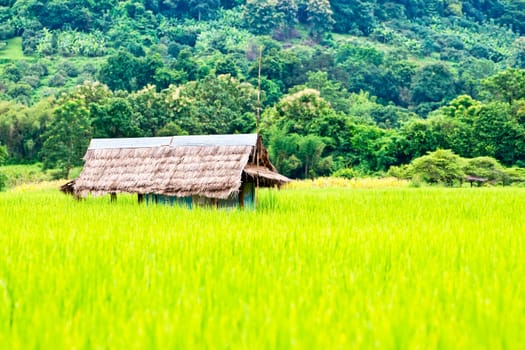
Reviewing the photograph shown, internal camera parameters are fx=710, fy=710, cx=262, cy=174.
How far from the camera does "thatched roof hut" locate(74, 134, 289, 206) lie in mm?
9938

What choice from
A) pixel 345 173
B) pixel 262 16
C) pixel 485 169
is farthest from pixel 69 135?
pixel 262 16

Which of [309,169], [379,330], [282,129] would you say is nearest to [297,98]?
[282,129]

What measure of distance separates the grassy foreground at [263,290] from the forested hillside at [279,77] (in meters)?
5.95

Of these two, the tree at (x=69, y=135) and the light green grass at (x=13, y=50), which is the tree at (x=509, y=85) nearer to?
the tree at (x=69, y=135)

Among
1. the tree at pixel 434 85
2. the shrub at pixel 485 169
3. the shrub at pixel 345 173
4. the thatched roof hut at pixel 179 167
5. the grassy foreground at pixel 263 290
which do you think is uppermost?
the grassy foreground at pixel 263 290

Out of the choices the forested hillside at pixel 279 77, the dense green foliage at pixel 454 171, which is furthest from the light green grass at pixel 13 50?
the dense green foliage at pixel 454 171

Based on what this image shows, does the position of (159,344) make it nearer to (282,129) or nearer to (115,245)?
(115,245)

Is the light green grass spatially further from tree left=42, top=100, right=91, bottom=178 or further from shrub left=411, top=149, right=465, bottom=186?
shrub left=411, top=149, right=465, bottom=186

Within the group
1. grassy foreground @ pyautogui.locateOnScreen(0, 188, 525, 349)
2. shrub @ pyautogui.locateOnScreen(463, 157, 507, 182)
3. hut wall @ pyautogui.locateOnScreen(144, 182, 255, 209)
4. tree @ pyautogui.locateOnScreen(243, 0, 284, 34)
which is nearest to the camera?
grassy foreground @ pyautogui.locateOnScreen(0, 188, 525, 349)

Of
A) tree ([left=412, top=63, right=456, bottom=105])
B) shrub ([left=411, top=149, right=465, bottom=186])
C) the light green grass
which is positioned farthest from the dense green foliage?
the light green grass

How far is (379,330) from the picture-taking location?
6.46ft

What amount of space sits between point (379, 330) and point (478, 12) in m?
82.8

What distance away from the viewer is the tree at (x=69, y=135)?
26.3 meters

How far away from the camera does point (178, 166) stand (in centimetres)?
Result: 1055
